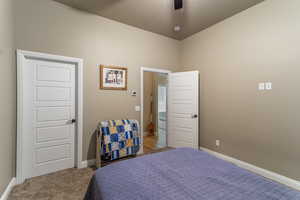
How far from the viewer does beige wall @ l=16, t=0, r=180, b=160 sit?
2.15 meters

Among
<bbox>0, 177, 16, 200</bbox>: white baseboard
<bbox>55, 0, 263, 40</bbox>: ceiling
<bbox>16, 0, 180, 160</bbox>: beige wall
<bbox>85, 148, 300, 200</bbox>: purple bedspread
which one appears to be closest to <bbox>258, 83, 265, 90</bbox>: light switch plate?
<bbox>55, 0, 263, 40</bbox>: ceiling

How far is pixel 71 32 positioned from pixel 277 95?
12.0 ft

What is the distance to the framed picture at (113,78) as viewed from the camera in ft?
9.01

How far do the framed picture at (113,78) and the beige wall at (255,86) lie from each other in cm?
189

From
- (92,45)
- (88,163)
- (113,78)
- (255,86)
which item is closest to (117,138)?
(88,163)

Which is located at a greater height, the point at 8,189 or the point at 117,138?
the point at 117,138

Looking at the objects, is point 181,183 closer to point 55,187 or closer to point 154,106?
point 55,187

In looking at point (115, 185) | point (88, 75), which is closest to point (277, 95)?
point (115, 185)

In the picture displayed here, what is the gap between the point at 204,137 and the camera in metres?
3.26

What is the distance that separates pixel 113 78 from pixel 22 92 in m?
1.46

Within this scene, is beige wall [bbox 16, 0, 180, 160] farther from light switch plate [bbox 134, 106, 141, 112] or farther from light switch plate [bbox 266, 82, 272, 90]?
Answer: light switch plate [bbox 266, 82, 272, 90]

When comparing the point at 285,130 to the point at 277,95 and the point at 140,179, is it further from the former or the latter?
the point at 140,179

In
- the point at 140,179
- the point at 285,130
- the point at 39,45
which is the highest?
the point at 39,45

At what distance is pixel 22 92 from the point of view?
2.05m
